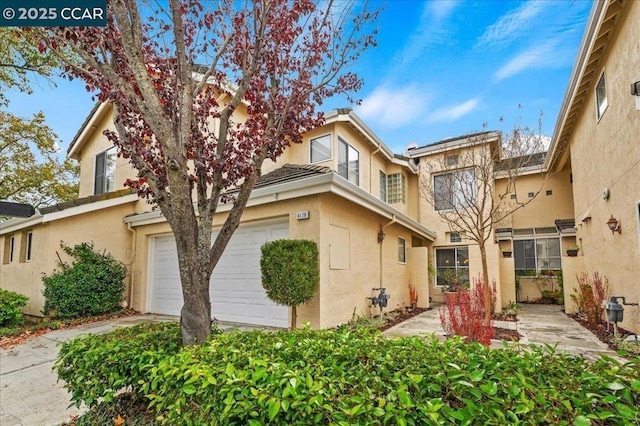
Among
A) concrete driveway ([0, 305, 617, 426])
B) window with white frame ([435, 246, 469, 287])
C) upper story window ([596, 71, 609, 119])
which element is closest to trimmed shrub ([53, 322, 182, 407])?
concrete driveway ([0, 305, 617, 426])

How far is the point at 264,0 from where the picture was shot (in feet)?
15.2

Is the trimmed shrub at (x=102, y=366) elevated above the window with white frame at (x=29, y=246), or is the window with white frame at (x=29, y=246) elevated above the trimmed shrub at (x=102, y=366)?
the window with white frame at (x=29, y=246)

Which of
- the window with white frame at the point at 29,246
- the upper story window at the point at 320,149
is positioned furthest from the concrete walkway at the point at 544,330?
the window with white frame at the point at 29,246

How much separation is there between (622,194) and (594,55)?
3.48 metres

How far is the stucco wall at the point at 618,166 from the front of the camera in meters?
6.86

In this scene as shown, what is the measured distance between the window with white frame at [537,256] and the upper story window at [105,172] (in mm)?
17443

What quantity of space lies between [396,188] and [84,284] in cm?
1270

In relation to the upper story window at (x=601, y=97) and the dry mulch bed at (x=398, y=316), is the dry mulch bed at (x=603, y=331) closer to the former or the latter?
the dry mulch bed at (x=398, y=316)

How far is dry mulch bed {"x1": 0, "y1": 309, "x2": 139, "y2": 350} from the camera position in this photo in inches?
329

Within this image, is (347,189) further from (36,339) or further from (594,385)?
(36,339)

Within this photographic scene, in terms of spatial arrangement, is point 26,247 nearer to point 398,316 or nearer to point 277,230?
point 277,230

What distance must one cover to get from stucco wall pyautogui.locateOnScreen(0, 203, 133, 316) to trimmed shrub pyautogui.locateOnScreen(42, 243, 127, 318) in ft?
0.80

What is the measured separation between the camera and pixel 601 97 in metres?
8.95

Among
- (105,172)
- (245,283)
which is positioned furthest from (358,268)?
(105,172)
